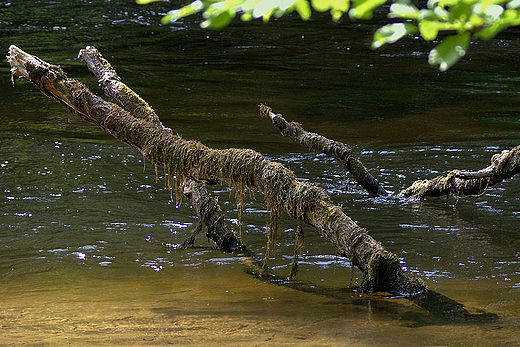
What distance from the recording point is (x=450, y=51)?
161 cm

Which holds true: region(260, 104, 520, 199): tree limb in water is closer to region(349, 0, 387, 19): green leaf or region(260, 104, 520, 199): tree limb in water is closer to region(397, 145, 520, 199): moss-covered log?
region(397, 145, 520, 199): moss-covered log

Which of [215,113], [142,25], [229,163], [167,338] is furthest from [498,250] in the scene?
[142,25]

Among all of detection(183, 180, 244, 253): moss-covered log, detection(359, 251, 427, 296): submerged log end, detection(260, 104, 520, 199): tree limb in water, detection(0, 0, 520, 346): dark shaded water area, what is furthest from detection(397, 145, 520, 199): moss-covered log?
detection(183, 180, 244, 253): moss-covered log

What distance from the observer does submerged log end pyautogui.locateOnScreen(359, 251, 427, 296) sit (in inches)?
183

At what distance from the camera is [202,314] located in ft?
14.5

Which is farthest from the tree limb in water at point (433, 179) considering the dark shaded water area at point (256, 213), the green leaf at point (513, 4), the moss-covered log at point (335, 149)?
the green leaf at point (513, 4)

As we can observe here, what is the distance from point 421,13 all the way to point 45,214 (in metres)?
6.39

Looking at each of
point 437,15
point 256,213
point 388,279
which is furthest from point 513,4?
point 256,213

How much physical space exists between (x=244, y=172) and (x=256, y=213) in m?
2.50

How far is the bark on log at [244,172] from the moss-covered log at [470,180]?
2153mm

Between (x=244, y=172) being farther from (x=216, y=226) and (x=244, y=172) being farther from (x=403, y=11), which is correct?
(x=403, y=11)

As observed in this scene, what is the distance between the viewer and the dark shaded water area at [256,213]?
4.22 meters

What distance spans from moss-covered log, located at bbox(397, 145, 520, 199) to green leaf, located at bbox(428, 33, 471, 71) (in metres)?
4.95

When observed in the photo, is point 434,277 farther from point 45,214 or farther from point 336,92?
point 336,92
